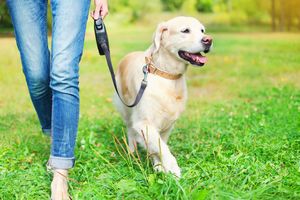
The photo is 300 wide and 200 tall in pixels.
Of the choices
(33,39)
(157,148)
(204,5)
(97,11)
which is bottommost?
(204,5)

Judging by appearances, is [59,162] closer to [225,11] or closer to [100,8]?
[100,8]

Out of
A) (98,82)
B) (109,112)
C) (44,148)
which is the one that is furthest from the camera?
(98,82)

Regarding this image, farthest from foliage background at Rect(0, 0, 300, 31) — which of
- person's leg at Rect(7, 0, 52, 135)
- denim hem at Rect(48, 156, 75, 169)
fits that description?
denim hem at Rect(48, 156, 75, 169)

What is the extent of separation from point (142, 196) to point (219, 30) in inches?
721

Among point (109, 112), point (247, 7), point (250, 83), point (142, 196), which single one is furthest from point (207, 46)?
point (247, 7)

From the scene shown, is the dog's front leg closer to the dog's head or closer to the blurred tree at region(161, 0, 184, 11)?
the dog's head

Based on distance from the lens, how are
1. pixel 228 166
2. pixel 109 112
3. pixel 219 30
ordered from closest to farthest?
pixel 228 166
pixel 109 112
pixel 219 30

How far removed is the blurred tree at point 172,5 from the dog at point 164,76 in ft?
55.4

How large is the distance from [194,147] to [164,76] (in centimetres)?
66

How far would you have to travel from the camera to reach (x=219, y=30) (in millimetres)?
20547

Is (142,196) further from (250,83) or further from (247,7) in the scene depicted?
(247,7)

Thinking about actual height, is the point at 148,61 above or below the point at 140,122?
above

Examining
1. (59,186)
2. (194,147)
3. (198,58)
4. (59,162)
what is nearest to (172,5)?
(194,147)

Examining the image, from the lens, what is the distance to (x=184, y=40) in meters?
3.58
